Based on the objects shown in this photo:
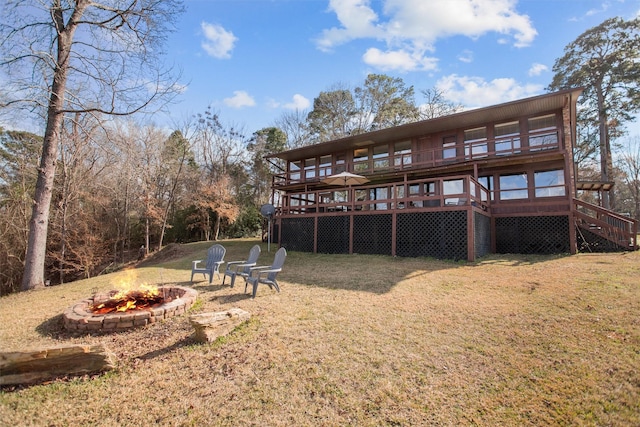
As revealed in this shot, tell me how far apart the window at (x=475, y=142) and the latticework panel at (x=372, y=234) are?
5.46m

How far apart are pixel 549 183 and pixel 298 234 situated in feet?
34.8

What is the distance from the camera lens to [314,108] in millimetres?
28781

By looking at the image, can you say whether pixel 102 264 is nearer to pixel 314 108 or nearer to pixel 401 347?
pixel 401 347

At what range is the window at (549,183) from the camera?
1187 cm

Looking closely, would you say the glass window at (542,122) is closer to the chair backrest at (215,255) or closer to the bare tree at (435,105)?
the bare tree at (435,105)

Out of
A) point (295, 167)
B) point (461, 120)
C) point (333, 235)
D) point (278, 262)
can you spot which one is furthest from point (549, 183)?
point (295, 167)

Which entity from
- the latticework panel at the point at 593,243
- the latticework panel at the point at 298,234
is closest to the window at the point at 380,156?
the latticework panel at the point at 298,234

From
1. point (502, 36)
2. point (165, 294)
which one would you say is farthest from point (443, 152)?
point (165, 294)

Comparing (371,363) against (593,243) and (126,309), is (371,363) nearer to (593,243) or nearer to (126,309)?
(126,309)

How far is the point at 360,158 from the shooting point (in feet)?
55.6

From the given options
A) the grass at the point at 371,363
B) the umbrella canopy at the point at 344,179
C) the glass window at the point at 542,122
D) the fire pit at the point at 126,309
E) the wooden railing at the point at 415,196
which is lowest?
the grass at the point at 371,363

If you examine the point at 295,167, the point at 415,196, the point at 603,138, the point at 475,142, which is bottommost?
the point at 415,196

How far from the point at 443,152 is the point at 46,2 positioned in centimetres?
1463

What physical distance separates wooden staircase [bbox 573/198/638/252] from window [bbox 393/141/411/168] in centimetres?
683
